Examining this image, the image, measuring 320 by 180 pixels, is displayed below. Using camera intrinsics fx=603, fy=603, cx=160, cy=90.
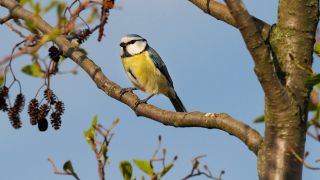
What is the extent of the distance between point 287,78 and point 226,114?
44 cm

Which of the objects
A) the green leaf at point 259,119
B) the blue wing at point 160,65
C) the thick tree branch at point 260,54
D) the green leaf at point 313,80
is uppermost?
the blue wing at point 160,65

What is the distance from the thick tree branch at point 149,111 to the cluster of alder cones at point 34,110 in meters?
0.46

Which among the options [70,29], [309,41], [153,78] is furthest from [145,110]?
[153,78]

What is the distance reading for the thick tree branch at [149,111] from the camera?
123 inches

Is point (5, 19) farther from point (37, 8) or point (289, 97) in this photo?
point (289, 97)

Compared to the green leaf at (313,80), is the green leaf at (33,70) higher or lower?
higher

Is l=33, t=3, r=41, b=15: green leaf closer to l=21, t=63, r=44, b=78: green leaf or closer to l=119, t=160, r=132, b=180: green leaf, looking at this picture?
l=119, t=160, r=132, b=180: green leaf

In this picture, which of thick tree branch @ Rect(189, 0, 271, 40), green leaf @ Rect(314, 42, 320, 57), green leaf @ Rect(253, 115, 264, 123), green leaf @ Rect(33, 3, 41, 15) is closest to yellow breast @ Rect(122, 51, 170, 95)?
thick tree branch @ Rect(189, 0, 271, 40)

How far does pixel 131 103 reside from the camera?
4012 millimetres

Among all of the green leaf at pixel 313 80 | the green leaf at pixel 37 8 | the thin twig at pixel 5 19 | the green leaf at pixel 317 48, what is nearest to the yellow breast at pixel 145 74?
the thin twig at pixel 5 19

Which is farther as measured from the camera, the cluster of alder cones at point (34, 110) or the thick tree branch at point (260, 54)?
the cluster of alder cones at point (34, 110)

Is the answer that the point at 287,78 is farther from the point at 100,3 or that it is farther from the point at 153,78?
the point at 153,78

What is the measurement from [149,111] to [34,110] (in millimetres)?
767

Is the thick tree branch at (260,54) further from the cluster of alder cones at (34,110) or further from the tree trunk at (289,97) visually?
the cluster of alder cones at (34,110)
